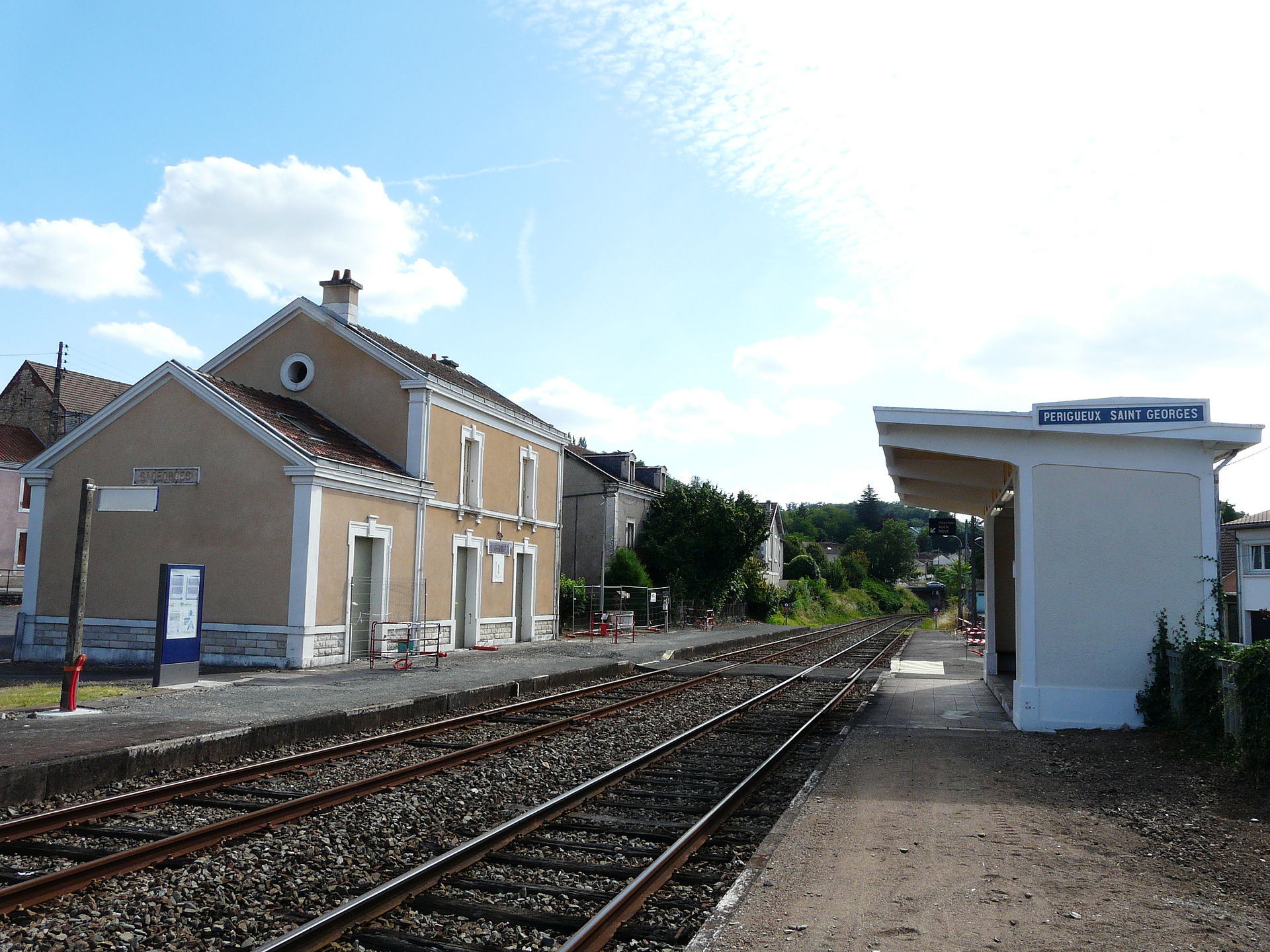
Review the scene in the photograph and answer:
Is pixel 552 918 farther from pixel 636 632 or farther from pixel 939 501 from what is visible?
pixel 636 632

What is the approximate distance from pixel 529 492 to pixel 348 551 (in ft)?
29.4

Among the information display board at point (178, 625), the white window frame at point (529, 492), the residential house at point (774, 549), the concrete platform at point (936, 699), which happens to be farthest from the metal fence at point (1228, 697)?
the residential house at point (774, 549)

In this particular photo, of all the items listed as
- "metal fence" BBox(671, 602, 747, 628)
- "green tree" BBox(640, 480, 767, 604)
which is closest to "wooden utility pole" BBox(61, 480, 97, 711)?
"metal fence" BBox(671, 602, 747, 628)

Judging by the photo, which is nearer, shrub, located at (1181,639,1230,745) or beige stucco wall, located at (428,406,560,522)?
shrub, located at (1181,639,1230,745)

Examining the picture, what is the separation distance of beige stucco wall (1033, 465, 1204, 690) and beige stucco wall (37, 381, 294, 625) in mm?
12705

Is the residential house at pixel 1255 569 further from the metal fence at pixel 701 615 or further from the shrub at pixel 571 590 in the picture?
the shrub at pixel 571 590

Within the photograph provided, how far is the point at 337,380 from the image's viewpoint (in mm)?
22312

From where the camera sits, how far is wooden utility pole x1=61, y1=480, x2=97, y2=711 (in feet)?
35.5

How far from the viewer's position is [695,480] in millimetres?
43344

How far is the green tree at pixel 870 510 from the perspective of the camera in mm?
Answer: 143125

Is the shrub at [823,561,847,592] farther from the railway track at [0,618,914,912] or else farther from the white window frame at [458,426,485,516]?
the railway track at [0,618,914,912]

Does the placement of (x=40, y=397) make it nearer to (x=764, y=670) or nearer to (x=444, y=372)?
(x=444, y=372)

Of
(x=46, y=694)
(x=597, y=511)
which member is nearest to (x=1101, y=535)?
(x=46, y=694)

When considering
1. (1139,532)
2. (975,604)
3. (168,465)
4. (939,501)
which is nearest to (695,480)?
(975,604)
